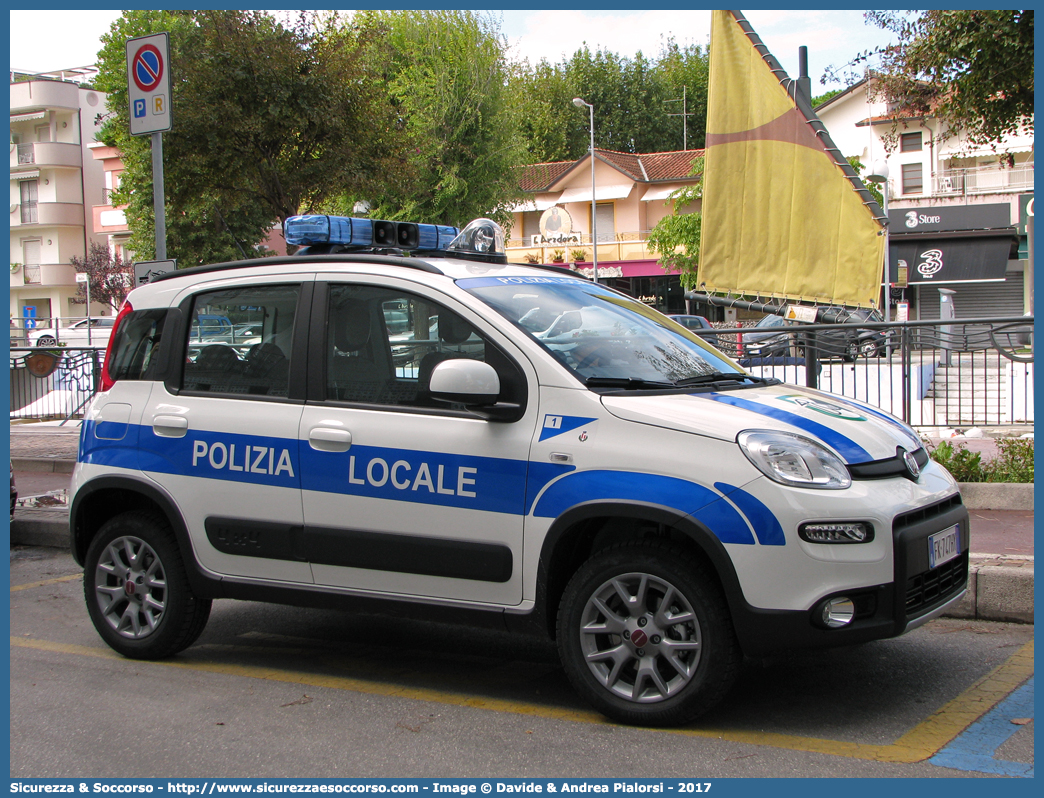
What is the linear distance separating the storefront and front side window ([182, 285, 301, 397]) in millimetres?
36387

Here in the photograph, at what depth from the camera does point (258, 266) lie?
4.86 meters

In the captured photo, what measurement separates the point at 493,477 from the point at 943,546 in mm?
1759

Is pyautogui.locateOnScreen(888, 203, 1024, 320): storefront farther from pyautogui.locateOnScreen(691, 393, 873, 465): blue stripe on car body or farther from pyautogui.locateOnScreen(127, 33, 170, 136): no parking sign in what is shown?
pyautogui.locateOnScreen(691, 393, 873, 465): blue stripe on car body

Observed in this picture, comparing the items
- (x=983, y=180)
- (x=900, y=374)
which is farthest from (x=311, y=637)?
(x=983, y=180)

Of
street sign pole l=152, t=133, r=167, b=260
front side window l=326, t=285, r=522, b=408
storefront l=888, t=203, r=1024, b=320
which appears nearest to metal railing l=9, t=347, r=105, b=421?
street sign pole l=152, t=133, r=167, b=260

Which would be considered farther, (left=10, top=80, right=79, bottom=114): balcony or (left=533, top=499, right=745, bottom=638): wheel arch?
(left=10, top=80, right=79, bottom=114): balcony

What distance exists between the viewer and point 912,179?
42562 mm

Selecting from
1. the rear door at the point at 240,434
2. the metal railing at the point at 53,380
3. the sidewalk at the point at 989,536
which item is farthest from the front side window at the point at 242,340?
the metal railing at the point at 53,380

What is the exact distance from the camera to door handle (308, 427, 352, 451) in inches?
170

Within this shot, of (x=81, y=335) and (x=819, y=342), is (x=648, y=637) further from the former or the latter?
(x=81, y=335)

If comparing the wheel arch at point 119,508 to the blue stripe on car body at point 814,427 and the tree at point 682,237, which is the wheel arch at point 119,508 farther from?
the tree at point 682,237

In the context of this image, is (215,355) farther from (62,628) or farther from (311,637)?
(62,628)

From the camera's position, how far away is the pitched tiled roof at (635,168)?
160 feet

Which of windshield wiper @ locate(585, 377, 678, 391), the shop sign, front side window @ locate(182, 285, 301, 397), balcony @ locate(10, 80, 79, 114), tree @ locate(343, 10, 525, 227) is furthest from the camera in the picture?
balcony @ locate(10, 80, 79, 114)
